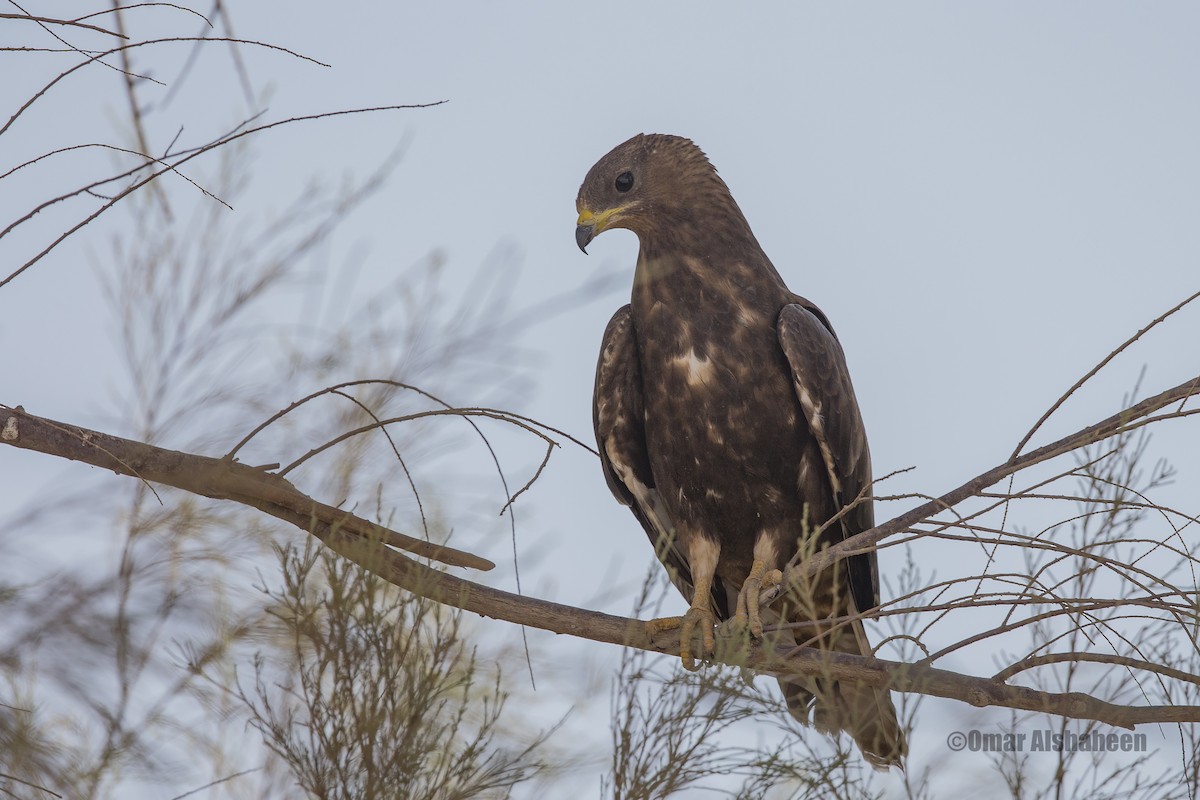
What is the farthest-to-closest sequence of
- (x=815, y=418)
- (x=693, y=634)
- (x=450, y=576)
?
(x=815, y=418) < (x=693, y=634) < (x=450, y=576)

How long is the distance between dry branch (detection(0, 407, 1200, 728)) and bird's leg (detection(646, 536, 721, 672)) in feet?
1.47

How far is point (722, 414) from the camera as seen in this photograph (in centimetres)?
432

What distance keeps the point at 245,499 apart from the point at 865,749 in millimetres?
2657

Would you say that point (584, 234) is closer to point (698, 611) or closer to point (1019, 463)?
point (698, 611)

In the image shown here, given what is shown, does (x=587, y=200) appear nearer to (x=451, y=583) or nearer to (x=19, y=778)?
(x=451, y=583)

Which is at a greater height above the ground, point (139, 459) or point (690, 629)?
point (690, 629)

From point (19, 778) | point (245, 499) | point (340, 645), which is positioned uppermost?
point (245, 499)

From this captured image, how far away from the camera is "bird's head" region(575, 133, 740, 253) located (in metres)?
4.73

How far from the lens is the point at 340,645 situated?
7.79 feet

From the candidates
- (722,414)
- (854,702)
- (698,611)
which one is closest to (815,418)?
(722,414)

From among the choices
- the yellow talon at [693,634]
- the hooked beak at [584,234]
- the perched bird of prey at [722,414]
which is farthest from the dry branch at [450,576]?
the hooked beak at [584,234]

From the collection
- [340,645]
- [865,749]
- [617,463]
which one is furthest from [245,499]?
[865,749]

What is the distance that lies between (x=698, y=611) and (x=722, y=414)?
0.71 meters

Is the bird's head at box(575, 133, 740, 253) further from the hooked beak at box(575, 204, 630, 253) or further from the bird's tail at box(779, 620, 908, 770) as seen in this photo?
the bird's tail at box(779, 620, 908, 770)
